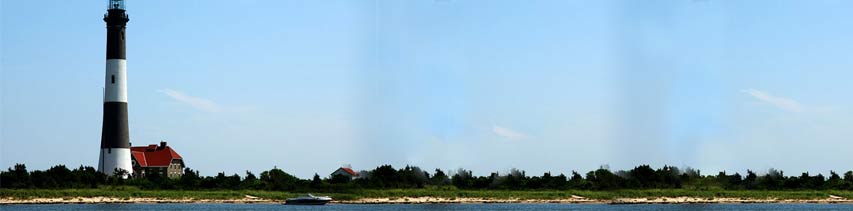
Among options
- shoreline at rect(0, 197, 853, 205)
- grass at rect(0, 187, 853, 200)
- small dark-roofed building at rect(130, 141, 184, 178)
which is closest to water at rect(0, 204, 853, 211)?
shoreline at rect(0, 197, 853, 205)

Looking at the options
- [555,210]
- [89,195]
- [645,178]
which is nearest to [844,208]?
[645,178]

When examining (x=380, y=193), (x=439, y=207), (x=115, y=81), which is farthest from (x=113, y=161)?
(x=439, y=207)

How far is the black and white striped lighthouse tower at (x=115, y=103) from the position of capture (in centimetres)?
11050

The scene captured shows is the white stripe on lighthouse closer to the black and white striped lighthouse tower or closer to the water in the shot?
the black and white striped lighthouse tower

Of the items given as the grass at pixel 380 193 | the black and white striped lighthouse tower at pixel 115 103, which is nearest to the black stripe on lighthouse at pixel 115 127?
the black and white striped lighthouse tower at pixel 115 103

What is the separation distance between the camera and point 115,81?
110 meters

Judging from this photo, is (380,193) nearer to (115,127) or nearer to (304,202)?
(304,202)

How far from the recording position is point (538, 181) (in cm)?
10756

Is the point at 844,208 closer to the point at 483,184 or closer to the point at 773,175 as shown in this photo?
the point at 773,175

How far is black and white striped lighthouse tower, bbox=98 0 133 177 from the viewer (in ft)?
363

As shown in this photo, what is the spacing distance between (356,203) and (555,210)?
19124mm

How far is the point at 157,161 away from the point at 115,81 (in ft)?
73.5

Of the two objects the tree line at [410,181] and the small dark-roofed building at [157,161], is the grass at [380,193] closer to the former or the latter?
the tree line at [410,181]

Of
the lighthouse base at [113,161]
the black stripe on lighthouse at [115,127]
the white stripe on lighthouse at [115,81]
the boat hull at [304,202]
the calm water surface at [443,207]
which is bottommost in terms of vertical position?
the calm water surface at [443,207]
